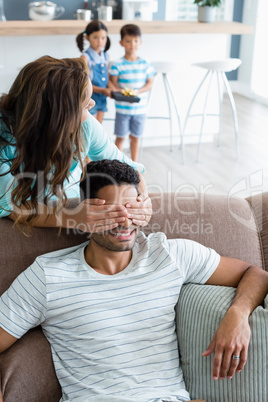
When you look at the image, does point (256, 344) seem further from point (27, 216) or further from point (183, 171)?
point (183, 171)

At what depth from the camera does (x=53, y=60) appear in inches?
57.6

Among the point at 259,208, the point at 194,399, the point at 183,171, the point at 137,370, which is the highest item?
the point at 259,208

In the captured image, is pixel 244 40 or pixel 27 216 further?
pixel 244 40

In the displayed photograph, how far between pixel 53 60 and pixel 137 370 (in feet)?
2.88

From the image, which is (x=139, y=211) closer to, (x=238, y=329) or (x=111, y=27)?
(x=238, y=329)

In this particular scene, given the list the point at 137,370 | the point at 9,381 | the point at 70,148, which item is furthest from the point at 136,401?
the point at 70,148

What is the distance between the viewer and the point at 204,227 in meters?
1.78

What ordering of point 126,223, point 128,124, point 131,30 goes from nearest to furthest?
point 126,223 → point 131,30 → point 128,124

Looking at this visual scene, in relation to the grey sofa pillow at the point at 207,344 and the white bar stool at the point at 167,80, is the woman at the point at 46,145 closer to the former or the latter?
the grey sofa pillow at the point at 207,344

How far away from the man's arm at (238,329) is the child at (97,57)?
2646mm

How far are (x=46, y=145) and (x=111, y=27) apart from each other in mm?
3052

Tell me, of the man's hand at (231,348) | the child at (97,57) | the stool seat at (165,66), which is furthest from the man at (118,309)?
the stool seat at (165,66)

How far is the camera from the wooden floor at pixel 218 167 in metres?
4.02

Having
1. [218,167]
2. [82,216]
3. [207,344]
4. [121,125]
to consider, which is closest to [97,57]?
[121,125]
